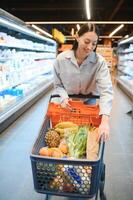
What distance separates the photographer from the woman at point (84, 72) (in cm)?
216

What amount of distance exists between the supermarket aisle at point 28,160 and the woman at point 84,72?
3.76ft

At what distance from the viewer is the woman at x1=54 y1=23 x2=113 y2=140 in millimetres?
2156

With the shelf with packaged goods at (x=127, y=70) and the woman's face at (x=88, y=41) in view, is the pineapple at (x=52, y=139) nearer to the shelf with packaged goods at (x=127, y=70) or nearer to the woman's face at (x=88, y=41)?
the woman's face at (x=88, y=41)

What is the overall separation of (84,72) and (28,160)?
1.90 metres

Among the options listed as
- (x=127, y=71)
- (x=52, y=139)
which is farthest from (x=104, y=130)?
(x=127, y=71)

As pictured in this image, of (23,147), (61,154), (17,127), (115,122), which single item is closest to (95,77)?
(61,154)

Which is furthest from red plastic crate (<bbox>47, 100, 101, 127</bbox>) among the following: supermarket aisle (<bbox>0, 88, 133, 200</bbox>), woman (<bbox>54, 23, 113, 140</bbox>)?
supermarket aisle (<bbox>0, 88, 133, 200</bbox>)

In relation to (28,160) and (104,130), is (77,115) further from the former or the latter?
(28,160)

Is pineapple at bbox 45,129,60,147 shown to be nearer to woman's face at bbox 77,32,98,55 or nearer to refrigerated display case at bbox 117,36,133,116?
woman's face at bbox 77,32,98,55

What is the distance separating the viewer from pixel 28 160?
3789mm

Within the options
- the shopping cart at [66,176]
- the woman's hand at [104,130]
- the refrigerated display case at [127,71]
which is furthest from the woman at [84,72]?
the refrigerated display case at [127,71]

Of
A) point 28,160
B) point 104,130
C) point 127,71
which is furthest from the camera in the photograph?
point 127,71

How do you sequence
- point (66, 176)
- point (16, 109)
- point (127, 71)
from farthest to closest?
point (127, 71)
point (16, 109)
point (66, 176)

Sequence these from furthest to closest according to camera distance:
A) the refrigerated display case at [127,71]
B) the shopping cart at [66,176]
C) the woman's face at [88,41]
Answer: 1. the refrigerated display case at [127,71]
2. the woman's face at [88,41]
3. the shopping cart at [66,176]
